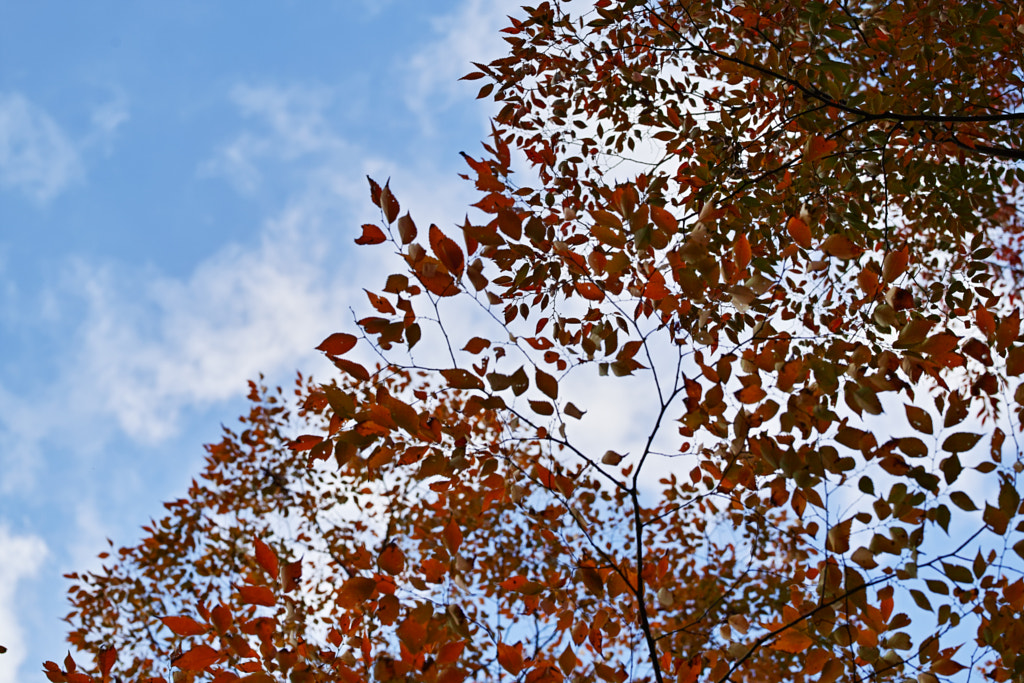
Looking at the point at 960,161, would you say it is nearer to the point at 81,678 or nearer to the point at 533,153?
the point at 533,153

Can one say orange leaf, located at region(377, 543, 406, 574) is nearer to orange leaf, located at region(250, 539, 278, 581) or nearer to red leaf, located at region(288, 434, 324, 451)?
orange leaf, located at region(250, 539, 278, 581)

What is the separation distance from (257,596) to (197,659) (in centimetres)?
35

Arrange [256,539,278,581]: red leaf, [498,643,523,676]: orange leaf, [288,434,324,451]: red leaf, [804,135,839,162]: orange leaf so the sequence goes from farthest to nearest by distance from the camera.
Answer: [804,135,839,162]: orange leaf, [498,643,523,676]: orange leaf, [288,434,324,451]: red leaf, [256,539,278,581]: red leaf

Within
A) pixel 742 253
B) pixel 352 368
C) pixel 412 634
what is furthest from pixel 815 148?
pixel 412 634

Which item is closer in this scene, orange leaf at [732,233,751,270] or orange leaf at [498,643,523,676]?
orange leaf at [732,233,751,270]

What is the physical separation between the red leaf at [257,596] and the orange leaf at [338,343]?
776 mm

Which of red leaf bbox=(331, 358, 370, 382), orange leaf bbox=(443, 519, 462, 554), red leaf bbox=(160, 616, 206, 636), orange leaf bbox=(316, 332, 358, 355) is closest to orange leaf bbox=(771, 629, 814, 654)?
orange leaf bbox=(443, 519, 462, 554)

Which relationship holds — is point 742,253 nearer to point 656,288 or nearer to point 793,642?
point 656,288

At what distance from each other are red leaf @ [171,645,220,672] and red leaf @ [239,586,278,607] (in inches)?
11.4

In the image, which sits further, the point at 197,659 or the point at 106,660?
the point at 106,660

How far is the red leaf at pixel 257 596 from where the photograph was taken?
6.43 ft

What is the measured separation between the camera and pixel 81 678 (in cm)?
273

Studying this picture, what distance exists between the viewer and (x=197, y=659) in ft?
6.89

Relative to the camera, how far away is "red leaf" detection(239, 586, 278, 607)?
6.43 ft
